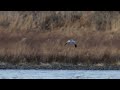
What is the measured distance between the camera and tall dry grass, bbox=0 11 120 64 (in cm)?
1299

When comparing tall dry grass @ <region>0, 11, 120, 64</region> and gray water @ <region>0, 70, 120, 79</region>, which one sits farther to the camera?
tall dry grass @ <region>0, 11, 120, 64</region>

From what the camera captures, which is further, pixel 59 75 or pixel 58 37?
pixel 58 37

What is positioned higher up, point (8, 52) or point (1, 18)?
point (1, 18)

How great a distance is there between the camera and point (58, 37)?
17.1 meters

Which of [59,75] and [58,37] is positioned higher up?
[58,37]

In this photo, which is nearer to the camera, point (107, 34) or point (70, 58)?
point (70, 58)

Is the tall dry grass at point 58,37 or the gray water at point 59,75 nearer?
the gray water at point 59,75

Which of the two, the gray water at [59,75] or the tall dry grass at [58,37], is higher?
the tall dry grass at [58,37]

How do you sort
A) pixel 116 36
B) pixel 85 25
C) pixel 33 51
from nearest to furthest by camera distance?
pixel 33 51 → pixel 116 36 → pixel 85 25

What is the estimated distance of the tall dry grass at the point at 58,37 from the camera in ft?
42.6

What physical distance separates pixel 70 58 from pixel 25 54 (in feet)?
5.15
